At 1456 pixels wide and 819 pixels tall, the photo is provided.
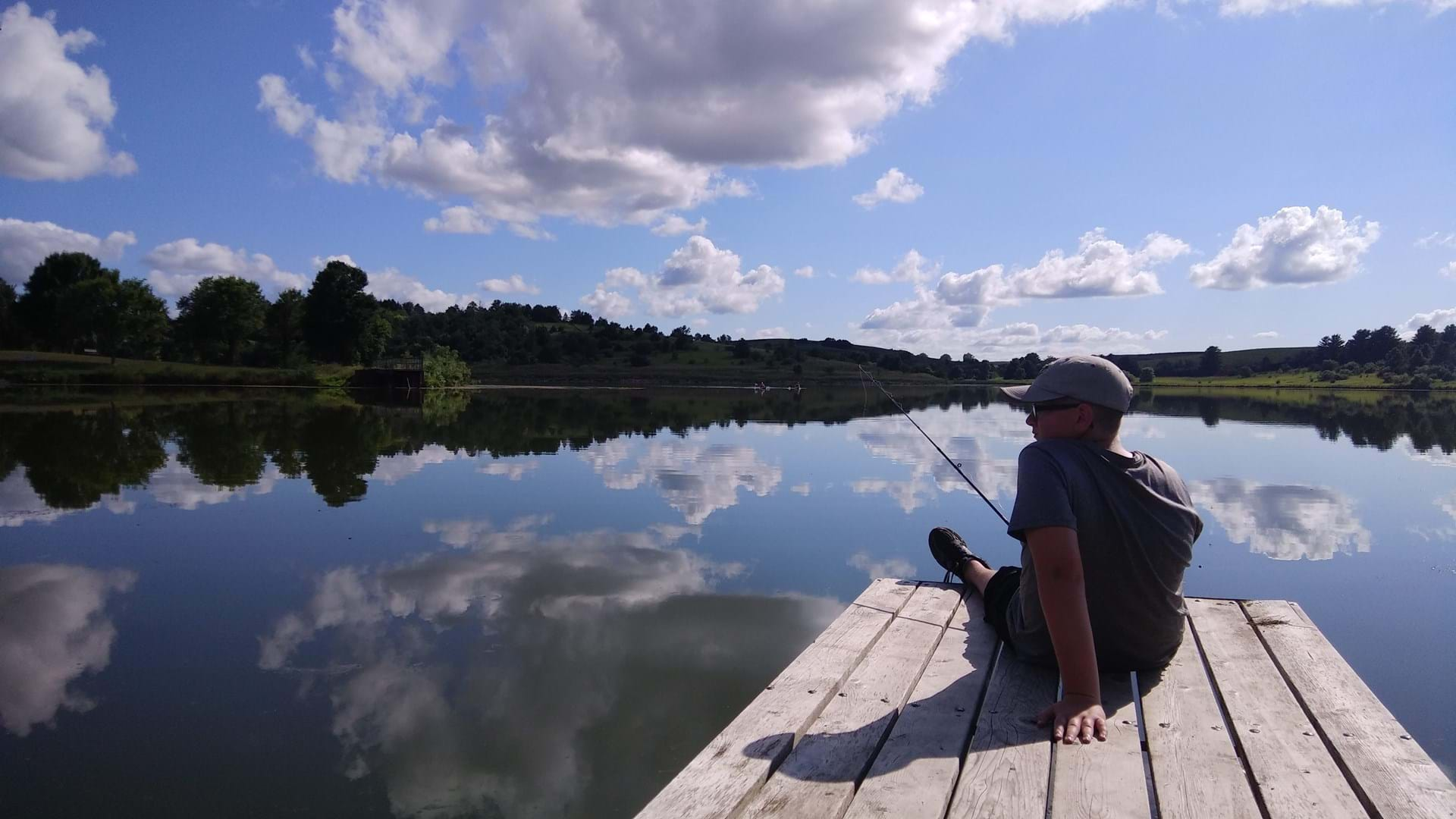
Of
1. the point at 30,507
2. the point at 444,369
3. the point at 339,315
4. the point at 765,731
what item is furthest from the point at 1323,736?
the point at 339,315

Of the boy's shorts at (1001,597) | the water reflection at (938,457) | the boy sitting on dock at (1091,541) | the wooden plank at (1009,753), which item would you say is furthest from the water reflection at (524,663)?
the water reflection at (938,457)

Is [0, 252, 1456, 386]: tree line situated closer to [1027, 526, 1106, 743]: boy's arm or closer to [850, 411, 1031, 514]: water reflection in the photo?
[850, 411, 1031, 514]: water reflection

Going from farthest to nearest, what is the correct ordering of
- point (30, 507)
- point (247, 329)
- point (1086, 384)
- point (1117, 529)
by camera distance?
1. point (247, 329)
2. point (30, 507)
3. point (1086, 384)
4. point (1117, 529)

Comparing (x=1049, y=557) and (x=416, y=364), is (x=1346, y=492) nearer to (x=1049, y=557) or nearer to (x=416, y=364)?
(x=1049, y=557)

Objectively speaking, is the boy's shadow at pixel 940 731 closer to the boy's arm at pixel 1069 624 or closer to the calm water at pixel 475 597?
the boy's arm at pixel 1069 624

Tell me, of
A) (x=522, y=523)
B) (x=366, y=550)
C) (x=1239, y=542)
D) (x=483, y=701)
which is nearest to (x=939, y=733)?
(x=483, y=701)

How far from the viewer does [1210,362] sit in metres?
107

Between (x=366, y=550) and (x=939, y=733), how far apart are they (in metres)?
6.59

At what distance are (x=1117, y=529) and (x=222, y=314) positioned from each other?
69284 millimetres

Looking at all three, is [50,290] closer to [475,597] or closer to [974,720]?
[475,597]

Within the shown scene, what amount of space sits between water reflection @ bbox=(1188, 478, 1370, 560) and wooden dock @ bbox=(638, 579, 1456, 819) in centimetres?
549

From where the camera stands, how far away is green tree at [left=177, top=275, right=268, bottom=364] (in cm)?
6066

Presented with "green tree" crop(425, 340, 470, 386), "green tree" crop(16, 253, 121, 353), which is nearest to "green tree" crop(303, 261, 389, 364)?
"green tree" crop(425, 340, 470, 386)

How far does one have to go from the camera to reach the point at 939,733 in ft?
9.90
